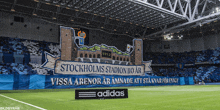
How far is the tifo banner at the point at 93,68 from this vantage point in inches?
942

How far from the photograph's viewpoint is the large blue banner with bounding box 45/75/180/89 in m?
20.2

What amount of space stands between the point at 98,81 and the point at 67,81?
4.48 metres

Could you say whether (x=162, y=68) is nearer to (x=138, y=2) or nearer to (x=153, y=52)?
(x=153, y=52)

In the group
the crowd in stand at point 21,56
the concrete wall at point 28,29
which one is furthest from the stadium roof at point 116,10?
the crowd in stand at point 21,56

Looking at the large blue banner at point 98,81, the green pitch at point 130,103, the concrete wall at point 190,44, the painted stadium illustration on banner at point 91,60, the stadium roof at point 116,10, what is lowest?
the large blue banner at point 98,81

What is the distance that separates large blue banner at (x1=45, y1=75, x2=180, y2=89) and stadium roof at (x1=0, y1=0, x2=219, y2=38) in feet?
→ 38.2

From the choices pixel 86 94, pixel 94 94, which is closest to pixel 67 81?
pixel 86 94

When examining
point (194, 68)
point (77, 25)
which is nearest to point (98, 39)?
point (77, 25)

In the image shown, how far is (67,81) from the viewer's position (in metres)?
21.0

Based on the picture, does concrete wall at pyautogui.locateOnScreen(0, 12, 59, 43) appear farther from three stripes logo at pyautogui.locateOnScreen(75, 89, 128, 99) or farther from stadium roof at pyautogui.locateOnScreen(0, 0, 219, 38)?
three stripes logo at pyautogui.locateOnScreen(75, 89, 128, 99)

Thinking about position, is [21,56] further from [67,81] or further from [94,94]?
[94,94]

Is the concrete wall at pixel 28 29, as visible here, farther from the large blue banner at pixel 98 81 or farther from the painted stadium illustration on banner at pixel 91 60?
the large blue banner at pixel 98 81

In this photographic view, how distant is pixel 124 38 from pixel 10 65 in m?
30.2

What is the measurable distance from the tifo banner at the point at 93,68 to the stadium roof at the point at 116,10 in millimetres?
10181
